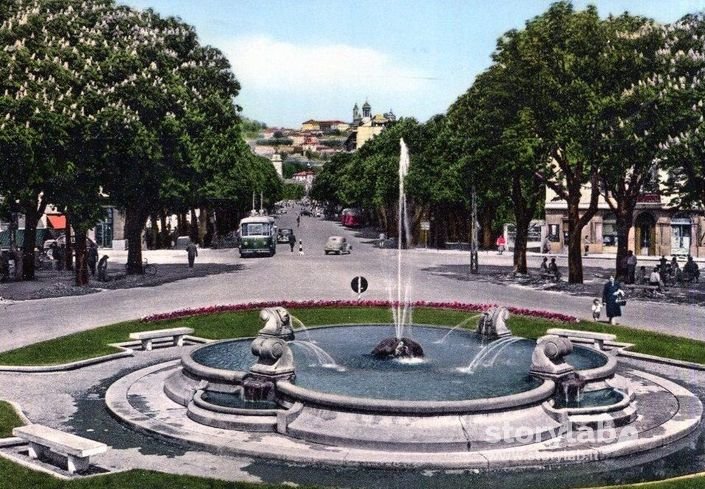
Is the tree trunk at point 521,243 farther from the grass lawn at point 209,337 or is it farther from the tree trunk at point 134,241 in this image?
the tree trunk at point 134,241

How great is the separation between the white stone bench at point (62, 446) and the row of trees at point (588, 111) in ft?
78.9

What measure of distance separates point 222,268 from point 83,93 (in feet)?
52.9

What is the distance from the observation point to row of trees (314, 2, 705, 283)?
29.9 m

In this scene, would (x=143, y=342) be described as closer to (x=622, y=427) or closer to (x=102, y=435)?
(x=102, y=435)

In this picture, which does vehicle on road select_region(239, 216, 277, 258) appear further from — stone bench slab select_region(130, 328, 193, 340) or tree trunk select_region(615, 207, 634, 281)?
stone bench slab select_region(130, 328, 193, 340)

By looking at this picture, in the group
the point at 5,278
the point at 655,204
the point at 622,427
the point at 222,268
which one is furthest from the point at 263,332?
the point at 655,204

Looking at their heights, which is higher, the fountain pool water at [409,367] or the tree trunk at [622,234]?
the tree trunk at [622,234]

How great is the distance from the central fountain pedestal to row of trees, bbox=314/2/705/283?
1648 cm

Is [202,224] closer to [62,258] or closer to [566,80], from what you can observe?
[62,258]

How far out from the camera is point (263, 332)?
17.2 m

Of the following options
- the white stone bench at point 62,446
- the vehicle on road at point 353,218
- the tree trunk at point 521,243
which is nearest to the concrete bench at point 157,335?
the white stone bench at point 62,446

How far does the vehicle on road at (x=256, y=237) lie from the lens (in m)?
55.3

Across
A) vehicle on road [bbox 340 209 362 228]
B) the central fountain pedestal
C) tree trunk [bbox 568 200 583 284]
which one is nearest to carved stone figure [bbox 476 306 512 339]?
Answer: the central fountain pedestal

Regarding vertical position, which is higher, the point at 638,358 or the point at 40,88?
the point at 40,88
